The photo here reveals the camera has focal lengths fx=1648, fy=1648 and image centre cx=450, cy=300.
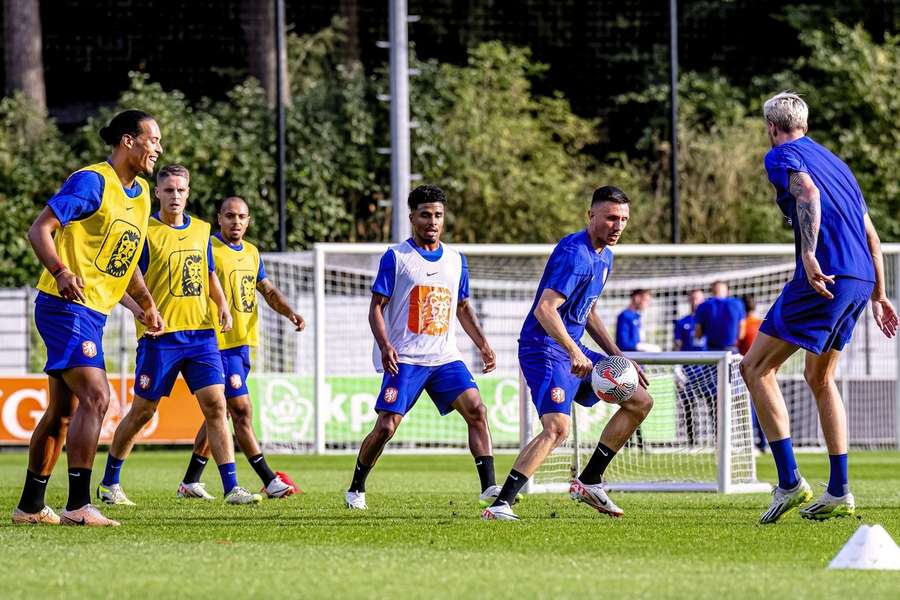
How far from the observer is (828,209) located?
901 cm

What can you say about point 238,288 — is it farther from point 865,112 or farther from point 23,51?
point 865,112

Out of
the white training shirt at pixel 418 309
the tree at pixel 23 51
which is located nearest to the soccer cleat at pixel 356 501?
the white training shirt at pixel 418 309

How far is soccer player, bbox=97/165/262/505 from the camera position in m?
10.9

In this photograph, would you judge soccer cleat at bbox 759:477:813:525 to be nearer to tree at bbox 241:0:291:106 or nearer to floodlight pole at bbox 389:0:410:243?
floodlight pole at bbox 389:0:410:243

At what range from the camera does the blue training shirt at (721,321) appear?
18.6 meters

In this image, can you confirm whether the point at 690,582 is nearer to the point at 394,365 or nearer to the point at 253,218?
the point at 394,365

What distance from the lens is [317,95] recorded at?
27875 mm

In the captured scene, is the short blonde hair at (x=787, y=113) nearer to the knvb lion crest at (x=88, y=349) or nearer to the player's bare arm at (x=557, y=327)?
the player's bare arm at (x=557, y=327)

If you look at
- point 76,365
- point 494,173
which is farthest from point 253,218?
point 76,365

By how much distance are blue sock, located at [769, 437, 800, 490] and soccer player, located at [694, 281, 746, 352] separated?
948cm

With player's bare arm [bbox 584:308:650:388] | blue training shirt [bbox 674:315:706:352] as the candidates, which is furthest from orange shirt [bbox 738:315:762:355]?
player's bare arm [bbox 584:308:650:388]

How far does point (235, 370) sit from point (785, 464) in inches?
169

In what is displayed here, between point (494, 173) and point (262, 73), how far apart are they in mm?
4534

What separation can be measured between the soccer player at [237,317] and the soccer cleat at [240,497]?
24.1 inches
